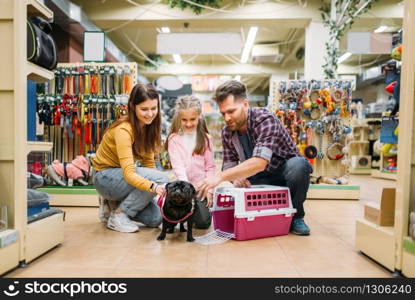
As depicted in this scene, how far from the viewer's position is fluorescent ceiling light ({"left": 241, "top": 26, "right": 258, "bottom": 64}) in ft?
24.0

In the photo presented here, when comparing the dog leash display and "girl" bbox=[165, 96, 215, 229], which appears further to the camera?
the dog leash display

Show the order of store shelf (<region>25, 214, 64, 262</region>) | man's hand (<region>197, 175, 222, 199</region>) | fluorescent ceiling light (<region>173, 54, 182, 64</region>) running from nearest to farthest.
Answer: store shelf (<region>25, 214, 64, 262</region>) < man's hand (<region>197, 175, 222, 199</region>) < fluorescent ceiling light (<region>173, 54, 182, 64</region>)

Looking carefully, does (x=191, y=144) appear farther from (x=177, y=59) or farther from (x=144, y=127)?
(x=177, y=59)

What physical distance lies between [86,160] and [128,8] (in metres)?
3.66

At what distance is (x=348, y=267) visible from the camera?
159 centimetres

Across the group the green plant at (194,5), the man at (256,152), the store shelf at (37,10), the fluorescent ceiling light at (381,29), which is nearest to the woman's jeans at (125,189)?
the man at (256,152)

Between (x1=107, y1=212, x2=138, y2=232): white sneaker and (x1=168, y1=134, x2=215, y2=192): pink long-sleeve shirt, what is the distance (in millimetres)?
504

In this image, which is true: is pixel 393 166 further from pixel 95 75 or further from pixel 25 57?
pixel 25 57

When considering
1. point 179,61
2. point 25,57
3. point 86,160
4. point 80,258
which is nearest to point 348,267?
point 80,258

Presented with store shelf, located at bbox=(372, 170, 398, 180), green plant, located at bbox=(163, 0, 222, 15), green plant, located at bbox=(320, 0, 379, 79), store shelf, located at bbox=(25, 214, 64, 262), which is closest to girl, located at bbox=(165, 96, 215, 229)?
store shelf, located at bbox=(25, 214, 64, 262)

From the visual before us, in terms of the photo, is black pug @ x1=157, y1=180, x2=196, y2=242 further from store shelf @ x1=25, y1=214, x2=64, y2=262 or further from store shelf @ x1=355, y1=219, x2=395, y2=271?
store shelf @ x1=355, y1=219, x2=395, y2=271

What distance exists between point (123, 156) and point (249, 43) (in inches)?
268

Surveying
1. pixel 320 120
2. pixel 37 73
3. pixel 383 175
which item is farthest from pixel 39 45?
pixel 383 175

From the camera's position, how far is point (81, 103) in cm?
345
